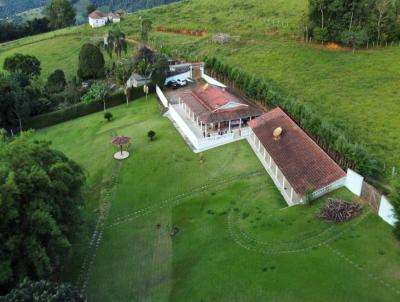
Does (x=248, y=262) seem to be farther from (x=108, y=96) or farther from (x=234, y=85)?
(x=108, y=96)

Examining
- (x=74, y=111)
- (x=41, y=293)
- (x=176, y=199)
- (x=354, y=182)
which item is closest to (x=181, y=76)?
(x=74, y=111)

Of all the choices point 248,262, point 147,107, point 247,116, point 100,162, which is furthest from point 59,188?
point 147,107

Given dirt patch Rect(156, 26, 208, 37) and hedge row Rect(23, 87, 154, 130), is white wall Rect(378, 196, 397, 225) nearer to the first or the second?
hedge row Rect(23, 87, 154, 130)

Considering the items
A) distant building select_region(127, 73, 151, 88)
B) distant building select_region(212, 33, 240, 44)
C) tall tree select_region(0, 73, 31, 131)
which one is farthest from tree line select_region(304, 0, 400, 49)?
tall tree select_region(0, 73, 31, 131)

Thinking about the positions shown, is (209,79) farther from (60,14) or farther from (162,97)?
(60,14)

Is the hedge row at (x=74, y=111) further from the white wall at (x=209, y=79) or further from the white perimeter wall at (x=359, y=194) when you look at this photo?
the white perimeter wall at (x=359, y=194)

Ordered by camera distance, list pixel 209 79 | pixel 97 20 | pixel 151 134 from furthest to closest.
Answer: pixel 97 20
pixel 209 79
pixel 151 134
